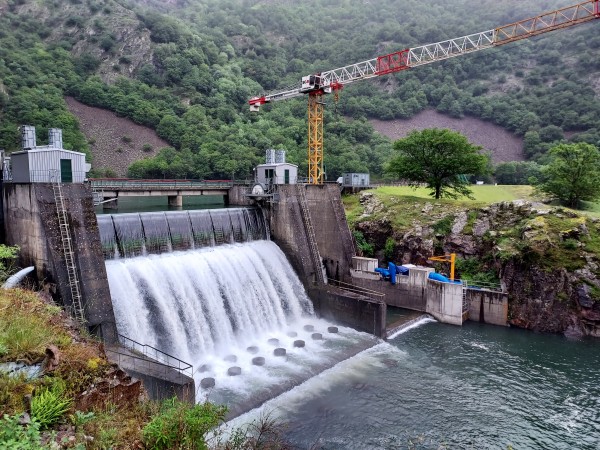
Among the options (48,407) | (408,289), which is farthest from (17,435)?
(408,289)

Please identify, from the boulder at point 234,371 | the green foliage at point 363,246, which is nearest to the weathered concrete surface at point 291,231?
the green foliage at point 363,246

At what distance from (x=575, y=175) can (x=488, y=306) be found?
582 inches

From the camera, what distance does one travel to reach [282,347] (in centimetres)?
2017

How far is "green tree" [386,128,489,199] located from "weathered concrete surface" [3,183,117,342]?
89.9ft

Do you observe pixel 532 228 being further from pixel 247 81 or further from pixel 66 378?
pixel 247 81

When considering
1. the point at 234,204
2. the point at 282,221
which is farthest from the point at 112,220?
the point at 234,204

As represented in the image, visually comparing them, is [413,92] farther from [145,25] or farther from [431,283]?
[431,283]

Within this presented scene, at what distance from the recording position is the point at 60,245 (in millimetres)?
16500

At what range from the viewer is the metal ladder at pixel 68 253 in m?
15.9

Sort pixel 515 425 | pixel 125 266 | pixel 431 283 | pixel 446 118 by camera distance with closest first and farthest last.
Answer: pixel 515 425 < pixel 125 266 < pixel 431 283 < pixel 446 118

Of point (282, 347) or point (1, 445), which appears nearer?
point (1, 445)

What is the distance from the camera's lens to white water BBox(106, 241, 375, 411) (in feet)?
56.8

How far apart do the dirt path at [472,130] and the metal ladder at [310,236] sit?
219ft

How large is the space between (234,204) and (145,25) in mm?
87455
